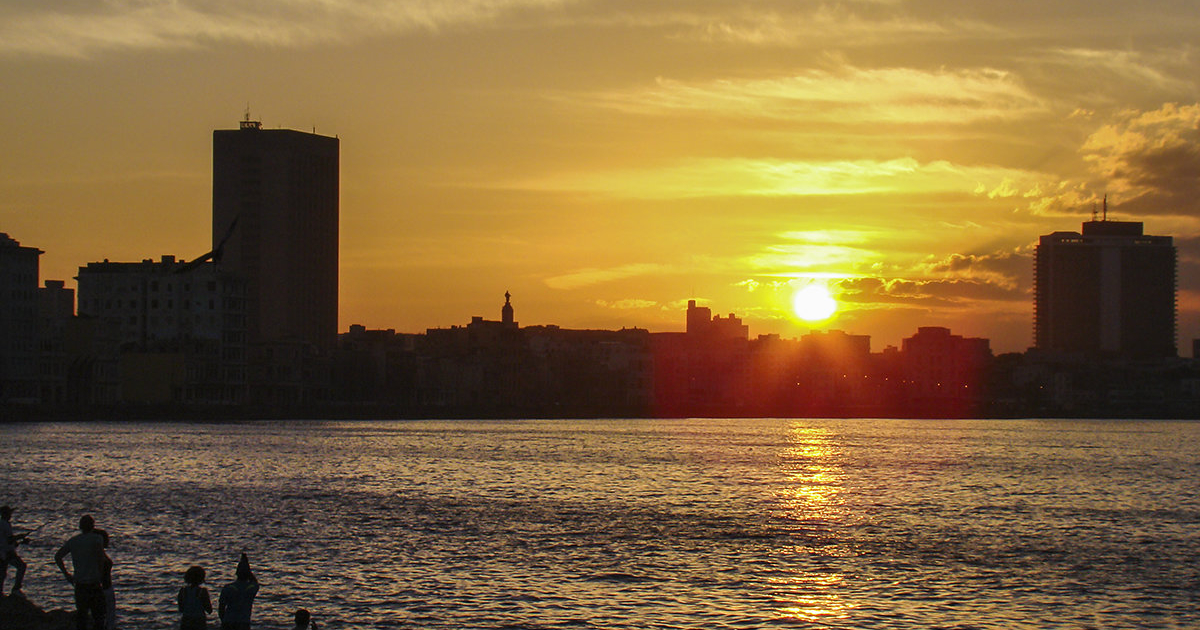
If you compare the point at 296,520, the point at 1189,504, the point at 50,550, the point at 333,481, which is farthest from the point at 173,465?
the point at 1189,504

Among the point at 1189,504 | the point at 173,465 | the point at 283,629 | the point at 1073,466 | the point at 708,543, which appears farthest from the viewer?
the point at 1073,466

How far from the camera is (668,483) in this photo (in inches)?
4065

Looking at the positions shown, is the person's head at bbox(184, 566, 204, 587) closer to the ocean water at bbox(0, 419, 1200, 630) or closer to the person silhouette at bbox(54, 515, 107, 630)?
the person silhouette at bbox(54, 515, 107, 630)

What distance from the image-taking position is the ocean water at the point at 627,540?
46.3 meters

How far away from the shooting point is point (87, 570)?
103 ft

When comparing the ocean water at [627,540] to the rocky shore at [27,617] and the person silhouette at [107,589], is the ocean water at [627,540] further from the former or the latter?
the person silhouette at [107,589]

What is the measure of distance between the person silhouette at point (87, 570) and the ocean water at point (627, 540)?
9.99 meters

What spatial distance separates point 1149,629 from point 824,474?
254 feet

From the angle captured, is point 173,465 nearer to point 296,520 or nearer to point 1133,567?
point 296,520

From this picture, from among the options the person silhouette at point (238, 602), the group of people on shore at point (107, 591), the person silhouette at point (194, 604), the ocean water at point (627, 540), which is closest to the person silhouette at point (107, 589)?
the group of people on shore at point (107, 591)

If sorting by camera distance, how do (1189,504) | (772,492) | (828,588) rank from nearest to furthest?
(828,588) → (1189,504) → (772,492)

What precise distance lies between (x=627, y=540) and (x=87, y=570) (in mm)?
35500

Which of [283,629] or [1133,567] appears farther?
[1133,567]

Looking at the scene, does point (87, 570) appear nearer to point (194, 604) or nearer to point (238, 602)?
point (194, 604)
